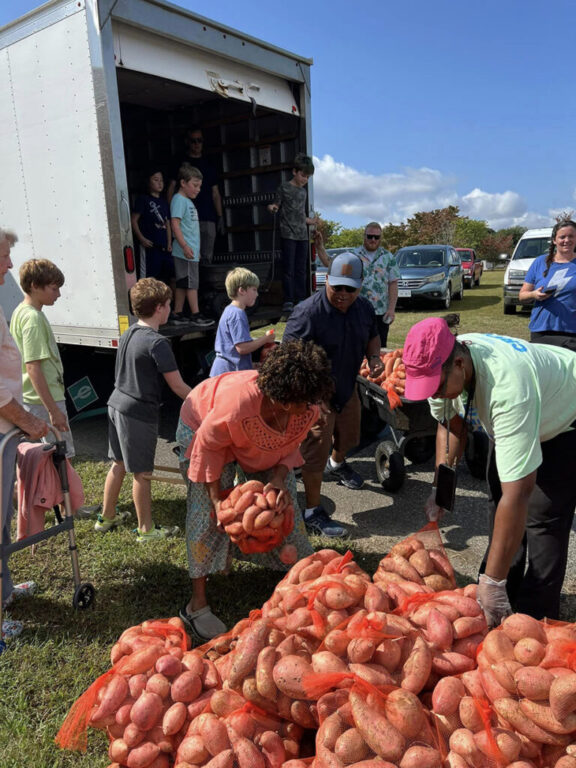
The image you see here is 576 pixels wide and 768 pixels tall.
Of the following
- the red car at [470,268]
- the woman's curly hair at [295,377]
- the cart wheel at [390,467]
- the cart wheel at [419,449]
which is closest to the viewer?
the woman's curly hair at [295,377]

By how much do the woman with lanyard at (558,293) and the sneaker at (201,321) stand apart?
341 centimetres

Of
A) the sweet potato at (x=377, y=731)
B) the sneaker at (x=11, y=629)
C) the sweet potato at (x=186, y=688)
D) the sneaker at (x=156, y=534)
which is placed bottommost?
the sneaker at (x=11, y=629)

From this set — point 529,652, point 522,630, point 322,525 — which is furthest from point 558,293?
point 529,652

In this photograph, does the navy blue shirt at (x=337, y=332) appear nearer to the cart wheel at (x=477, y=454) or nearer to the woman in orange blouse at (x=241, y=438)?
the woman in orange blouse at (x=241, y=438)

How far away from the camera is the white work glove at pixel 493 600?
220 centimetres

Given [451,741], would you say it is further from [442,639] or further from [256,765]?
[256,765]

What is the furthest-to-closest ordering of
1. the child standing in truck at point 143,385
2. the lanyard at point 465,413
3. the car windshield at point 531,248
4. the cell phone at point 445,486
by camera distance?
the car windshield at point 531,248 < the child standing in truck at point 143,385 < the cell phone at point 445,486 < the lanyard at point 465,413

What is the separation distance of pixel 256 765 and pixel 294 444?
5.14 ft

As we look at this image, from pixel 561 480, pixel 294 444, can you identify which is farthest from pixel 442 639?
pixel 294 444

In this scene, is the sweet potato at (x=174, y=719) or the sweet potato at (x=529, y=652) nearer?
the sweet potato at (x=529, y=652)

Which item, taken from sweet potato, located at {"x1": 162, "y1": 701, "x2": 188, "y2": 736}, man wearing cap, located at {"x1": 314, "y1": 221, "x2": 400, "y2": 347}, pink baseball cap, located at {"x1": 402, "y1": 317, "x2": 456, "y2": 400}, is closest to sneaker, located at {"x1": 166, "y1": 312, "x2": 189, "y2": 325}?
man wearing cap, located at {"x1": 314, "y1": 221, "x2": 400, "y2": 347}

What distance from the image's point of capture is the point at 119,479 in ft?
13.4

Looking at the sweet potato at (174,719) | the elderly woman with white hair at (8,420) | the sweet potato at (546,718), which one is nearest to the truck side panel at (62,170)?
the elderly woman with white hair at (8,420)

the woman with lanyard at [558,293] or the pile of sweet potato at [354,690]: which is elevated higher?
the woman with lanyard at [558,293]
